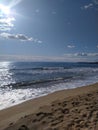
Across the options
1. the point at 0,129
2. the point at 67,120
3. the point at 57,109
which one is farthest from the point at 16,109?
the point at 67,120

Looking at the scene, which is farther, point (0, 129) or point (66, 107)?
point (66, 107)

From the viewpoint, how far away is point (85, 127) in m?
5.77

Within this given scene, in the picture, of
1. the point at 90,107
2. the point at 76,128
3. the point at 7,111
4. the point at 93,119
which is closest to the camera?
the point at 76,128

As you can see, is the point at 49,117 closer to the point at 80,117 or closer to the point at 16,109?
the point at 80,117

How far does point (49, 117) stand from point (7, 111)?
313cm

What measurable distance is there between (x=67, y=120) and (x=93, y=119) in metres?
0.77

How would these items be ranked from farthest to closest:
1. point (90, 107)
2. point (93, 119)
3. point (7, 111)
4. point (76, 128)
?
1. point (7, 111)
2. point (90, 107)
3. point (93, 119)
4. point (76, 128)

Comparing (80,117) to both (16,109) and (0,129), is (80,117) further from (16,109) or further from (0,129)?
(16,109)

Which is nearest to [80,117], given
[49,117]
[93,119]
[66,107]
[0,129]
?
[93,119]

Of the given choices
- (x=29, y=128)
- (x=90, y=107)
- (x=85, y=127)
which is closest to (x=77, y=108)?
(x=90, y=107)

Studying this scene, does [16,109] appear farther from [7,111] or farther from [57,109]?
[57,109]

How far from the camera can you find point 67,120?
6312mm

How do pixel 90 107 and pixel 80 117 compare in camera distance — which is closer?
pixel 80 117

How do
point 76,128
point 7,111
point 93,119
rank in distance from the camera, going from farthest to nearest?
1. point 7,111
2. point 93,119
3. point 76,128
